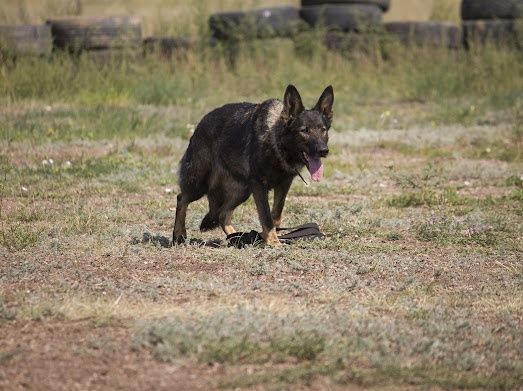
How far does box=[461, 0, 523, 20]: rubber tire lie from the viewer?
58.3ft

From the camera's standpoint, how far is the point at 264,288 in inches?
247

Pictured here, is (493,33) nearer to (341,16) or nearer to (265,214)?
(341,16)

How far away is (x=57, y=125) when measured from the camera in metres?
12.9

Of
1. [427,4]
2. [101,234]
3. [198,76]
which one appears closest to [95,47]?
[198,76]

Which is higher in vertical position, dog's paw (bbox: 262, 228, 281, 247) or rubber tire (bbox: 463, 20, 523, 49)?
rubber tire (bbox: 463, 20, 523, 49)

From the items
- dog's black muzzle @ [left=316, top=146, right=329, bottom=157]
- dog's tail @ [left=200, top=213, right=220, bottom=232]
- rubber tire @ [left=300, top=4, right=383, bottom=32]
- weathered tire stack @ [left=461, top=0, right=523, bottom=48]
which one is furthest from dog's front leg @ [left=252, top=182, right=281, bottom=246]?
rubber tire @ [left=300, top=4, right=383, bottom=32]

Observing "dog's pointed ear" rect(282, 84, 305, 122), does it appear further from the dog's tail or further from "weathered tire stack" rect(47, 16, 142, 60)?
"weathered tire stack" rect(47, 16, 142, 60)

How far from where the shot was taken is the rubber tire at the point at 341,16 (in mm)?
18062

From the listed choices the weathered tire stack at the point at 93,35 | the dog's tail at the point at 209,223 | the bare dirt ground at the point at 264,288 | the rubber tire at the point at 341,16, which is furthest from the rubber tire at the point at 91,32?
the dog's tail at the point at 209,223

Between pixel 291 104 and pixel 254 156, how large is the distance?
494 millimetres

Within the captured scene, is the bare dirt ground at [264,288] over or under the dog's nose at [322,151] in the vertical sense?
Result: under

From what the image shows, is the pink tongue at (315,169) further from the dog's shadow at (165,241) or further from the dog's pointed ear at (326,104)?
the dog's shadow at (165,241)

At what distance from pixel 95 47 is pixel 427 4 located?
16.2 metres

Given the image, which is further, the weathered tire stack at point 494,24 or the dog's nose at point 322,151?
the weathered tire stack at point 494,24
